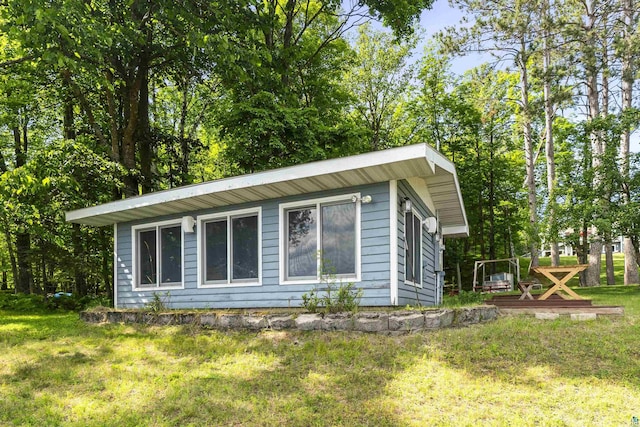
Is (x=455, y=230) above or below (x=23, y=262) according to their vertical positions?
above

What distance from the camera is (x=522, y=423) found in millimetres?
3590

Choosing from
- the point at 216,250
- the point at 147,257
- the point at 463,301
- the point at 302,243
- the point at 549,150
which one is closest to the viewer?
the point at 302,243

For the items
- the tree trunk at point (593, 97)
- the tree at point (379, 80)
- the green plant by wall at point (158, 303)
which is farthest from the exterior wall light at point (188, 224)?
the tree at point (379, 80)

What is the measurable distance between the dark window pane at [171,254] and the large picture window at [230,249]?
621 millimetres

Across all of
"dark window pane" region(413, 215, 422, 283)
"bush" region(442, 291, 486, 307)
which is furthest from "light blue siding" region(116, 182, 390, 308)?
"bush" region(442, 291, 486, 307)

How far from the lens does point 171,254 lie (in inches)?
337

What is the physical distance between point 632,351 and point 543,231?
9.10 m

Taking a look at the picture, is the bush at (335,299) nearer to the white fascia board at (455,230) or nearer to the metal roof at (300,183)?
the metal roof at (300,183)

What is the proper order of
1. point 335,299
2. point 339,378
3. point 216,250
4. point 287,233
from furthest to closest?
point 216,250 < point 287,233 < point 335,299 < point 339,378

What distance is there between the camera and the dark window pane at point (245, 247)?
24.7 ft

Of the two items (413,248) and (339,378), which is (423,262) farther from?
(339,378)

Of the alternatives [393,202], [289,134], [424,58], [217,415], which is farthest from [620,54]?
[217,415]

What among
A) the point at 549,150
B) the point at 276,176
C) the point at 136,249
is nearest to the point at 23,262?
the point at 136,249

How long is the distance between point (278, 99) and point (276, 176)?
289 inches
